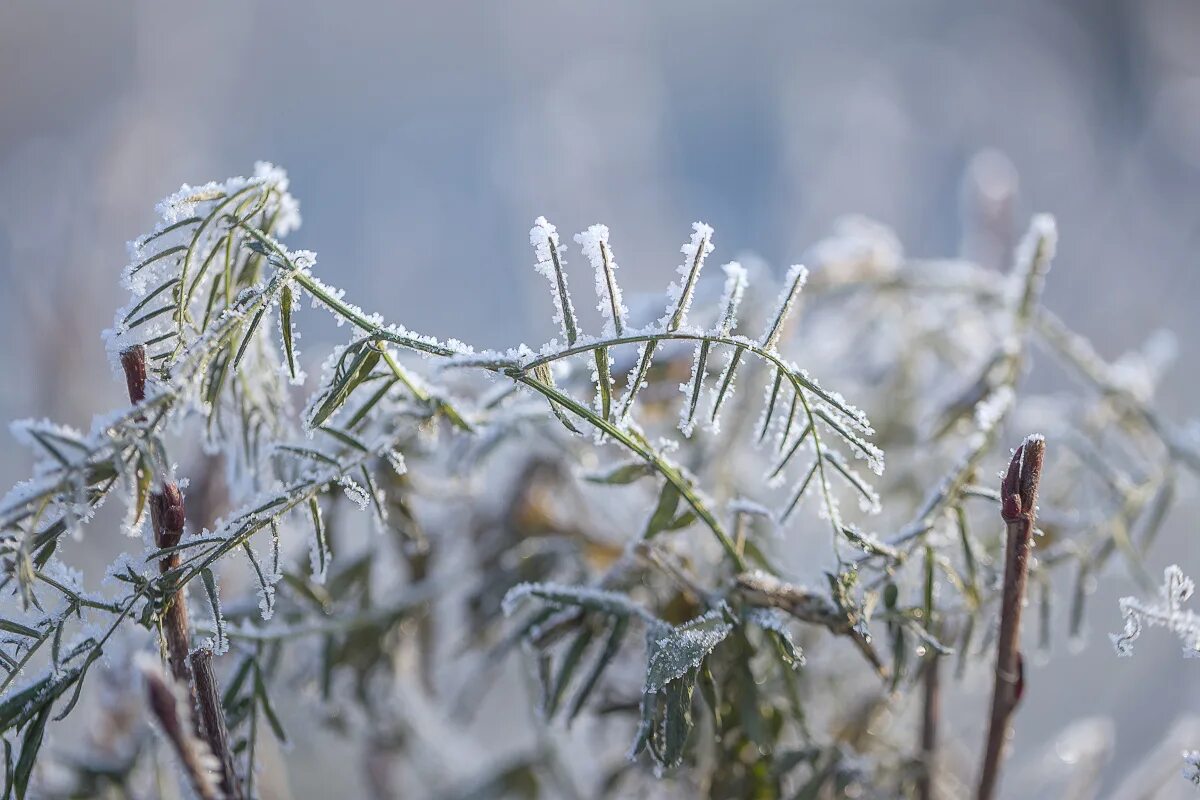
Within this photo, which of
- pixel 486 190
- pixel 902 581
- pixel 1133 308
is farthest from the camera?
pixel 486 190

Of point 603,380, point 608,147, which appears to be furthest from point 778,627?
point 608,147

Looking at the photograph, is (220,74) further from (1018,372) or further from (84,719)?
(1018,372)

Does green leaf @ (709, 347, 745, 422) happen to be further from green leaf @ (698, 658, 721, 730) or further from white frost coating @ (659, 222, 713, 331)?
green leaf @ (698, 658, 721, 730)

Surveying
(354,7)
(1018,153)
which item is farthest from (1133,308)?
(354,7)

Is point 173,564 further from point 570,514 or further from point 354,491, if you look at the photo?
point 570,514

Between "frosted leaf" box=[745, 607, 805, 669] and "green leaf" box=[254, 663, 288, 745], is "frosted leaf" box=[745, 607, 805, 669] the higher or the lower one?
the lower one

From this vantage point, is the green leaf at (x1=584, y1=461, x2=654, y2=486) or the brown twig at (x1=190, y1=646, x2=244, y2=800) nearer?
the brown twig at (x1=190, y1=646, x2=244, y2=800)

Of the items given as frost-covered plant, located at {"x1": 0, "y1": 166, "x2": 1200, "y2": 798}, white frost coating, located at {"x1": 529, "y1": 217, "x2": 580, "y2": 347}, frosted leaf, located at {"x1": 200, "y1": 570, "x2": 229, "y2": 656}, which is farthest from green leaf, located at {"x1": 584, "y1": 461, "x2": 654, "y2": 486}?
frosted leaf, located at {"x1": 200, "y1": 570, "x2": 229, "y2": 656}
